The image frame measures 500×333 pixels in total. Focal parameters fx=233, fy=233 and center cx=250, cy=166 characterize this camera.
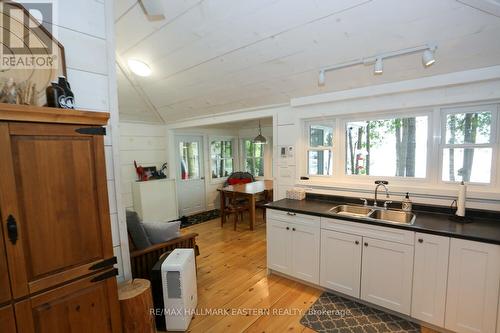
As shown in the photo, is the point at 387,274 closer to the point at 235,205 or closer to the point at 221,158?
the point at 235,205

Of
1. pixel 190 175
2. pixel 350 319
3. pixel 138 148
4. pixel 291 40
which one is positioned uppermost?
pixel 291 40

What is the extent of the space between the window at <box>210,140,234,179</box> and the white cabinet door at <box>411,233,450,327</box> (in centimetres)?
491

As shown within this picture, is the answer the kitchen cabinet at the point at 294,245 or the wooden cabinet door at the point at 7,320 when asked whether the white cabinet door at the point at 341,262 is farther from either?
the wooden cabinet door at the point at 7,320

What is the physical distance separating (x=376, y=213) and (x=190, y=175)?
432 centimetres

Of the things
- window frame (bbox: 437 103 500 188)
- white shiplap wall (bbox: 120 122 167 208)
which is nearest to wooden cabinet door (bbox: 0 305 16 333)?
window frame (bbox: 437 103 500 188)

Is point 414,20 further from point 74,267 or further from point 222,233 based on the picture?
point 222,233

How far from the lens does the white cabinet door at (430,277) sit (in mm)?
1864

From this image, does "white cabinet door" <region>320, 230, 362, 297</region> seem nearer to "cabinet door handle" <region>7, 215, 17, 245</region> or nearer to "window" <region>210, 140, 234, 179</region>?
"cabinet door handle" <region>7, 215, 17, 245</region>

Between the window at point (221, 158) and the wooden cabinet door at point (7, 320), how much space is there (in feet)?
16.9

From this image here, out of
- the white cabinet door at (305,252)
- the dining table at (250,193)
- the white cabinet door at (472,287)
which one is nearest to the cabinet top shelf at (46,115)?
the white cabinet door at (305,252)

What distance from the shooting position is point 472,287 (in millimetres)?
1765

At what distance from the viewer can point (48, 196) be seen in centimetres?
111

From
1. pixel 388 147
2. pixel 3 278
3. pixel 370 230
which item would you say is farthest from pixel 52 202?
pixel 388 147

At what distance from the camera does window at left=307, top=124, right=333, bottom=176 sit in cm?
316
